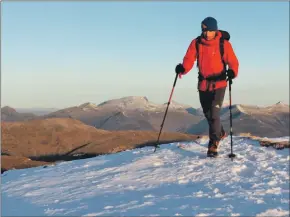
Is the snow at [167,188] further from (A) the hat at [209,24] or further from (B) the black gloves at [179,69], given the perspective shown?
(A) the hat at [209,24]

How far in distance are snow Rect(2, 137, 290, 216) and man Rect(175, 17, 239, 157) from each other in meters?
0.99

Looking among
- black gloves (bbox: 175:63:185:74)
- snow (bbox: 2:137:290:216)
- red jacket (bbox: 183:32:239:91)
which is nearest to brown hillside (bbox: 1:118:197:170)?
black gloves (bbox: 175:63:185:74)

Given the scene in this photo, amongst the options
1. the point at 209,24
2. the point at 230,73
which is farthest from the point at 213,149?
the point at 209,24

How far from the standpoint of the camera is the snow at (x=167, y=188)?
19.8 ft

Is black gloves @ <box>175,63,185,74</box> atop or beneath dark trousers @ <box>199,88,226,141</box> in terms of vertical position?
atop

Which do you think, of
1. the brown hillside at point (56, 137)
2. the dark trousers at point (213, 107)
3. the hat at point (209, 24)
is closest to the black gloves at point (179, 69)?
the dark trousers at point (213, 107)

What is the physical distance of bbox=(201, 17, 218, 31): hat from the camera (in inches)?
360

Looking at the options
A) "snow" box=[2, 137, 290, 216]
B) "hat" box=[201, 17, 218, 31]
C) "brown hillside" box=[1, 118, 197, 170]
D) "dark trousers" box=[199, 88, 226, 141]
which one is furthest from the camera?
"brown hillside" box=[1, 118, 197, 170]

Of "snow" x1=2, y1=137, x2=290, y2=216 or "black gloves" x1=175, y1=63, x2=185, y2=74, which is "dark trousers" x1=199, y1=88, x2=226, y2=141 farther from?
"black gloves" x1=175, y1=63, x2=185, y2=74

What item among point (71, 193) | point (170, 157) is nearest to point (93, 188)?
point (71, 193)

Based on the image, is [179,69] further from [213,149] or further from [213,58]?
[213,149]

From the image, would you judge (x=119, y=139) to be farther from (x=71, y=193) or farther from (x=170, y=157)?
(x=71, y=193)

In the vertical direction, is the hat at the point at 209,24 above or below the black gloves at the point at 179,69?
above

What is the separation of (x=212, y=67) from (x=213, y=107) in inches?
40.0
